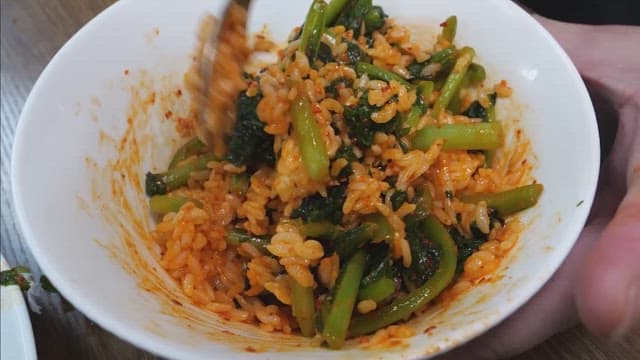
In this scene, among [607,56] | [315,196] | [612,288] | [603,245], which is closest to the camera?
[612,288]

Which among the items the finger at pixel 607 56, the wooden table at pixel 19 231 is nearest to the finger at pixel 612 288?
the wooden table at pixel 19 231

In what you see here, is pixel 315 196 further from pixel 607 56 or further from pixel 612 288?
pixel 607 56

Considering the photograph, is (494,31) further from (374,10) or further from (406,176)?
(406,176)

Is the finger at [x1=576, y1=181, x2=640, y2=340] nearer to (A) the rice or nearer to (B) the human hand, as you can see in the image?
(B) the human hand

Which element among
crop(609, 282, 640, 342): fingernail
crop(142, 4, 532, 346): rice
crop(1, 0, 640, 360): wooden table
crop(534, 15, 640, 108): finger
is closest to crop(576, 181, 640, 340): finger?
crop(609, 282, 640, 342): fingernail

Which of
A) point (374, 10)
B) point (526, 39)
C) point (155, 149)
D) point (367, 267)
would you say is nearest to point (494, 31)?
point (526, 39)

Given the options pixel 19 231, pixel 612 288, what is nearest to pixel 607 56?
pixel 612 288
